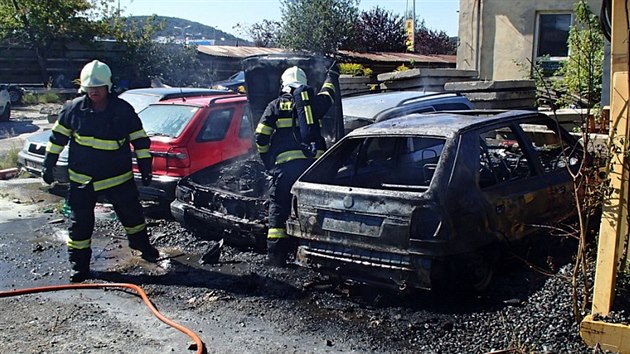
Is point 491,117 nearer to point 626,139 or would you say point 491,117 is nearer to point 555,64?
point 626,139

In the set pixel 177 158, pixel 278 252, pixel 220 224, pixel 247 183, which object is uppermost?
pixel 177 158

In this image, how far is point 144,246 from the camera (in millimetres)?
6336

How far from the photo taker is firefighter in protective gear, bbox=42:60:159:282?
584cm

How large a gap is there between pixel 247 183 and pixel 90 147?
5.67 feet

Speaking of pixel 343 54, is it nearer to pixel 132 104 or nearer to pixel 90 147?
pixel 132 104

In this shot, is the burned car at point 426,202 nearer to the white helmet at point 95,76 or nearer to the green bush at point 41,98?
the white helmet at point 95,76

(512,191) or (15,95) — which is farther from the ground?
(15,95)

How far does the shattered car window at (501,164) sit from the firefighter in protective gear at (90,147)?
128 inches

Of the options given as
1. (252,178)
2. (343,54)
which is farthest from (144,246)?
(343,54)

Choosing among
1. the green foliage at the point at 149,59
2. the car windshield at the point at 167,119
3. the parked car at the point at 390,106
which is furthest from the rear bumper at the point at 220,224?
the green foliage at the point at 149,59

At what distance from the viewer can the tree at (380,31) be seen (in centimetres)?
2920

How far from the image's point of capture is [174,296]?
5.44 m

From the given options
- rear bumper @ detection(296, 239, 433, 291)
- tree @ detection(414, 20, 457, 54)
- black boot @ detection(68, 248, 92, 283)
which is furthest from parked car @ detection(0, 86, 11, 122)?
tree @ detection(414, 20, 457, 54)

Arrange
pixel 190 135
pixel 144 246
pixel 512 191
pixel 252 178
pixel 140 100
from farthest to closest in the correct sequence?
pixel 140 100
pixel 190 135
pixel 252 178
pixel 144 246
pixel 512 191
